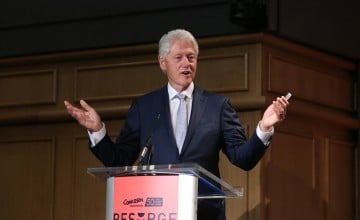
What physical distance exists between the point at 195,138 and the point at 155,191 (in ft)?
1.79

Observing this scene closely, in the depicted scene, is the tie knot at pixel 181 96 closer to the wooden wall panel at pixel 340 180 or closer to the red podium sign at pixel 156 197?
the red podium sign at pixel 156 197

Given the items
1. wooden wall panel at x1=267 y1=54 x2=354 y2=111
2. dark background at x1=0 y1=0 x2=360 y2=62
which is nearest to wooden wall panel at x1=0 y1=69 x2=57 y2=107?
dark background at x1=0 y1=0 x2=360 y2=62

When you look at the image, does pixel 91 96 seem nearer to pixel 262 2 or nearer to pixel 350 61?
pixel 262 2

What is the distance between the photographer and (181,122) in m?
3.86

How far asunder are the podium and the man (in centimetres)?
37

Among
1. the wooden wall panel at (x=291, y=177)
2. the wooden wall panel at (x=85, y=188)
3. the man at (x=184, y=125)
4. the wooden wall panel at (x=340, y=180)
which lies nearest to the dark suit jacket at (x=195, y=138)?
the man at (x=184, y=125)

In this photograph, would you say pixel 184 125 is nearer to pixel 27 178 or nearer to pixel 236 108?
pixel 236 108

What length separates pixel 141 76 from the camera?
5.99 meters

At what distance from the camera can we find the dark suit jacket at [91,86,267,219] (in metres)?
3.77

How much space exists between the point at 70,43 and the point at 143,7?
0.59 metres

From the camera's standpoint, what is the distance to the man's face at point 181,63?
3.87 m

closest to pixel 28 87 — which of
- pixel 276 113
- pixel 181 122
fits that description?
pixel 181 122

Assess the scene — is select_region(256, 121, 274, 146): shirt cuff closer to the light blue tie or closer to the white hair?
the light blue tie

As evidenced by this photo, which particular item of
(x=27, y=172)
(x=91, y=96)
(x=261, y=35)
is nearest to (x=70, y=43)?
(x=91, y=96)
